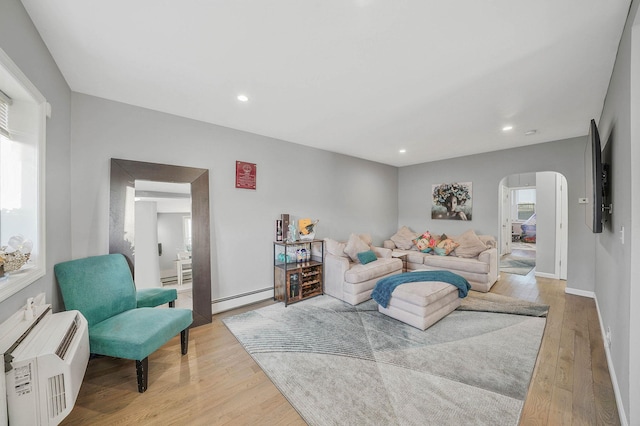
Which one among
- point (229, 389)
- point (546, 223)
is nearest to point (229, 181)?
point (229, 389)

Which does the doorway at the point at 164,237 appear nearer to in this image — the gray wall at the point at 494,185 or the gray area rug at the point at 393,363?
the gray area rug at the point at 393,363

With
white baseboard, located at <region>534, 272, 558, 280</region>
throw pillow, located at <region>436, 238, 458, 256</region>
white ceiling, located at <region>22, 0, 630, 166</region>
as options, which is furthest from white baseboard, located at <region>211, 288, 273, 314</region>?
white baseboard, located at <region>534, 272, 558, 280</region>

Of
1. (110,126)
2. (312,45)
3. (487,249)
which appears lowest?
(487,249)

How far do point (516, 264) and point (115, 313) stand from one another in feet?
26.7

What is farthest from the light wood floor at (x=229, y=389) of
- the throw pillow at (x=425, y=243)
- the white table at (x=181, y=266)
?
the throw pillow at (x=425, y=243)

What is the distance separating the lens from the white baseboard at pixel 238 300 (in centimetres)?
341

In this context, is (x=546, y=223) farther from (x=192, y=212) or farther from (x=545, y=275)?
(x=192, y=212)

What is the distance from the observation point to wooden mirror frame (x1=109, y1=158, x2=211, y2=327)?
8.77 feet

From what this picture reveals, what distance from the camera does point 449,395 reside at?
1881mm

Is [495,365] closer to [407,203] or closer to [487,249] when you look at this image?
[487,249]

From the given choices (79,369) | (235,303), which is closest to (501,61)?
(79,369)

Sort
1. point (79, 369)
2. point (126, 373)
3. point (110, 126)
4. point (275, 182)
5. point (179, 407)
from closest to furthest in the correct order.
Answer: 1. point (79, 369)
2. point (179, 407)
3. point (126, 373)
4. point (110, 126)
5. point (275, 182)

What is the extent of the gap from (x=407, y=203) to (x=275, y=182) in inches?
151

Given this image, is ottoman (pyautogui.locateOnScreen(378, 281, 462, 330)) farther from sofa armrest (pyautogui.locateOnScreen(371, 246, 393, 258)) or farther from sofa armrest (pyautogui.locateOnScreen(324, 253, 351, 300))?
sofa armrest (pyautogui.locateOnScreen(371, 246, 393, 258))
